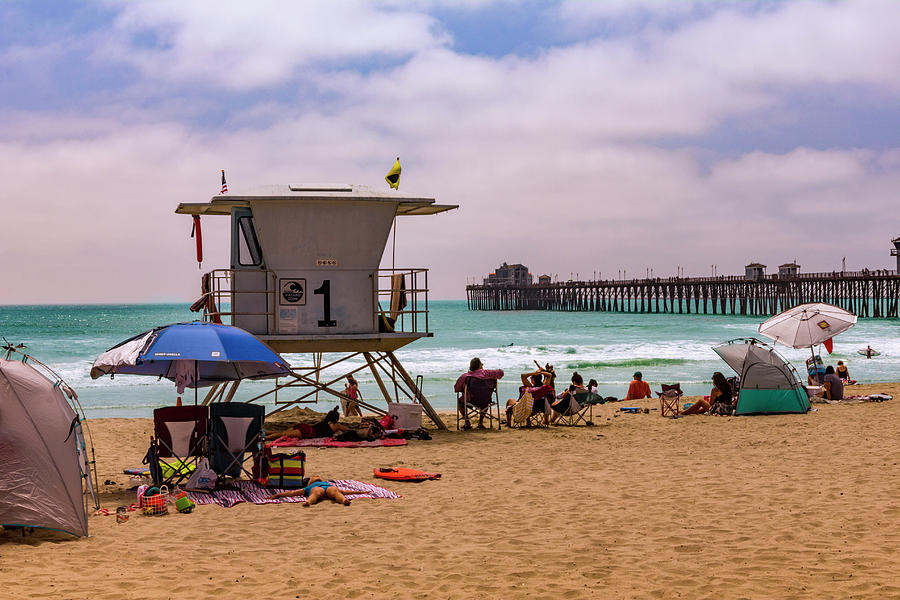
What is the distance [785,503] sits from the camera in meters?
7.59

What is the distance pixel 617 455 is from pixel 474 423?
417 cm

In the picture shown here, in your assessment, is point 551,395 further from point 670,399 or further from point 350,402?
point 350,402

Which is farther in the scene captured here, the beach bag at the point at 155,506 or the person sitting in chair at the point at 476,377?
the person sitting in chair at the point at 476,377

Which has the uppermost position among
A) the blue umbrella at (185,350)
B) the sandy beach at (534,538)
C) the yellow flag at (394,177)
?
the yellow flag at (394,177)

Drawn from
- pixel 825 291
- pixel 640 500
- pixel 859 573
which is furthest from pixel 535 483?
pixel 825 291

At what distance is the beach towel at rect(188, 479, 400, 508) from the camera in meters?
8.09

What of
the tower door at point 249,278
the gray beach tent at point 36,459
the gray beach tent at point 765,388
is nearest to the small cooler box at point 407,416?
the tower door at point 249,278

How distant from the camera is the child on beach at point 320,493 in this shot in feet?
26.4

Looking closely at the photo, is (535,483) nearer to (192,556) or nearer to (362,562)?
(362,562)

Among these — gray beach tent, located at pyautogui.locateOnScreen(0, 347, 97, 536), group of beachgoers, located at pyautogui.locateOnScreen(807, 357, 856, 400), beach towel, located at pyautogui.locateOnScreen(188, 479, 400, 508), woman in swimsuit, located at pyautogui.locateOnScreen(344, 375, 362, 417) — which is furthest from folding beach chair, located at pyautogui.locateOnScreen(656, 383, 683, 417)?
gray beach tent, located at pyautogui.locateOnScreen(0, 347, 97, 536)

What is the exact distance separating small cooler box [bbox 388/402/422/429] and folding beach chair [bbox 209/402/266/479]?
434 centimetres

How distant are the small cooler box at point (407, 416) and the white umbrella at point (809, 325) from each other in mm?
8506

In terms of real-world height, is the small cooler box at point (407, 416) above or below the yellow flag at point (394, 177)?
below

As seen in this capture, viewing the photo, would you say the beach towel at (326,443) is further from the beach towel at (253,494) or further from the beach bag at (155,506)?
the beach bag at (155,506)
